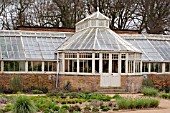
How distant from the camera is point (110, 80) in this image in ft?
80.3

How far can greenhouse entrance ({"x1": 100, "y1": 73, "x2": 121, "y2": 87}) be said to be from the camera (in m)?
24.4

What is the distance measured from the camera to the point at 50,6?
133 feet

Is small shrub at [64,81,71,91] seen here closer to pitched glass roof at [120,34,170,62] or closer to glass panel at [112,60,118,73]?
glass panel at [112,60,118,73]

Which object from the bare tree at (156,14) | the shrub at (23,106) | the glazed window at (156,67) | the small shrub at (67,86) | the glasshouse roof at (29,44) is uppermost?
the bare tree at (156,14)

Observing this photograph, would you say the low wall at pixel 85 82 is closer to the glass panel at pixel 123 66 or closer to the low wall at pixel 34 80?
the low wall at pixel 34 80

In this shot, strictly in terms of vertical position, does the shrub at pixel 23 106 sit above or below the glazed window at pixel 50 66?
below

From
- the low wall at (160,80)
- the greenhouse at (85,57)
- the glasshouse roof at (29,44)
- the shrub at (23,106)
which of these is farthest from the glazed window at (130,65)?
the shrub at (23,106)

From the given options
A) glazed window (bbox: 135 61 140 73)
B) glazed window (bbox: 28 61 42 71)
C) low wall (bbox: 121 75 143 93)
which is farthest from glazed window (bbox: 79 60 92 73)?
glazed window (bbox: 135 61 140 73)

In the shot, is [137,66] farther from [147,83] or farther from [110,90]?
[110,90]

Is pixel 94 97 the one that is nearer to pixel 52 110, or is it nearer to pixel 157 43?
pixel 52 110

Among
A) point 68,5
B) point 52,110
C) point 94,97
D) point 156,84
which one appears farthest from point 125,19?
point 52,110

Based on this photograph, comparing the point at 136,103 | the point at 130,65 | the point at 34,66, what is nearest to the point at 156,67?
the point at 130,65

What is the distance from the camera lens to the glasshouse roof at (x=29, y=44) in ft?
84.4

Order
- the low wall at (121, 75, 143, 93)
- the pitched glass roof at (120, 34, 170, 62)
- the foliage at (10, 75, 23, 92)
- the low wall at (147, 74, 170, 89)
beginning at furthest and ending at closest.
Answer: the pitched glass roof at (120, 34, 170, 62) < the low wall at (147, 74, 170, 89) < the low wall at (121, 75, 143, 93) < the foliage at (10, 75, 23, 92)
